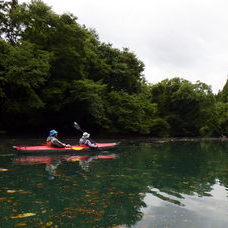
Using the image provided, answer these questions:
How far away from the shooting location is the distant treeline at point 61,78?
27.7 metres

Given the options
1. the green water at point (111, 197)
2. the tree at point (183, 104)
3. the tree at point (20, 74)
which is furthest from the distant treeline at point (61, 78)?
the green water at point (111, 197)

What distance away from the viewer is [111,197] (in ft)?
27.6

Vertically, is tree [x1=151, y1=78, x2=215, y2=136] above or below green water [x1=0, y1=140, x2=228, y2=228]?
above

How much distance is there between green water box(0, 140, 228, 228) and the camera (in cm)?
641

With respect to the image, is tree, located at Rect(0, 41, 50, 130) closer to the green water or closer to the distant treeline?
the distant treeline

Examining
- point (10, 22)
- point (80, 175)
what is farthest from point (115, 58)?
point (80, 175)

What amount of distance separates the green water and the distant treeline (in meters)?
15.5

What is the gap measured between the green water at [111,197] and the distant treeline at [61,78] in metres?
15.5

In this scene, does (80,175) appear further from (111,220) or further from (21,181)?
(111,220)

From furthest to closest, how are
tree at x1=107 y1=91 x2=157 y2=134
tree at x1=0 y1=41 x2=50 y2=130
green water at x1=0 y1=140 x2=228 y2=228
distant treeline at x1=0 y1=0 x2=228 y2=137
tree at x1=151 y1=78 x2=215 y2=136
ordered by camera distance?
tree at x1=151 y1=78 x2=215 y2=136, tree at x1=107 y1=91 x2=157 y2=134, distant treeline at x1=0 y1=0 x2=228 y2=137, tree at x1=0 y1=41 x2=50 y2=130, green water at x1=0 y1=140 x2=228 y2=228

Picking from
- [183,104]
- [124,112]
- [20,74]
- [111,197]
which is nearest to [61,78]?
[20,74]

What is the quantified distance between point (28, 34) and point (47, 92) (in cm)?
710

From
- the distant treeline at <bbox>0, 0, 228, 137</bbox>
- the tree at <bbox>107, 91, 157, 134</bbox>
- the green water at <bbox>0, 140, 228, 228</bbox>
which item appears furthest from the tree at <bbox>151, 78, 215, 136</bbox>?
the green water at <bbox>0, 140, 228, 228</bbox>

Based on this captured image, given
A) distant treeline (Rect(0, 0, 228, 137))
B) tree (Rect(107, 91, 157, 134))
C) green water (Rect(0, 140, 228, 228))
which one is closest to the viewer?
green water (Rect(0, 140, 228, 228))
